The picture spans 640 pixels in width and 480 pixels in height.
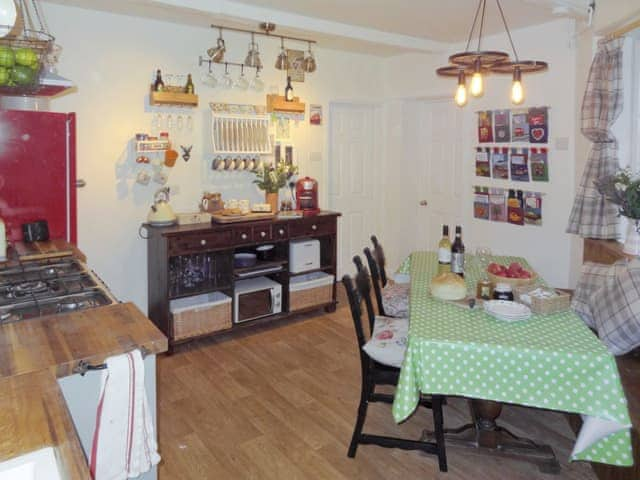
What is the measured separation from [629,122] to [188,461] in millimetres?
3477

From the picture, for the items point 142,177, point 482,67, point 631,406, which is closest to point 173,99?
point 142,177

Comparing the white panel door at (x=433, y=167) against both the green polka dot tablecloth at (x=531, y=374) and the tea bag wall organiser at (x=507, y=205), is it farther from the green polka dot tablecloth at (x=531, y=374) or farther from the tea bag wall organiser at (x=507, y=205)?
the green polka dot tablecloth at (x=531, y=374)

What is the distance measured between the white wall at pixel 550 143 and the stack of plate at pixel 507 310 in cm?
228

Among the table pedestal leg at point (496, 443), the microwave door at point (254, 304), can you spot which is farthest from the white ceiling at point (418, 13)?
the table pedestal leg at point (496, 443)

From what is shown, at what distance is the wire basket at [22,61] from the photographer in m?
2.36

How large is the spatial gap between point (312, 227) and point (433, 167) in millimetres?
1716

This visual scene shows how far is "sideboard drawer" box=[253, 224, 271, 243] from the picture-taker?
13.5 ft

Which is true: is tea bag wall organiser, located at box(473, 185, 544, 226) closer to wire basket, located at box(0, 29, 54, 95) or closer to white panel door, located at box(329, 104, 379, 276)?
white panel door, located at box(329, 104, 379, 276)

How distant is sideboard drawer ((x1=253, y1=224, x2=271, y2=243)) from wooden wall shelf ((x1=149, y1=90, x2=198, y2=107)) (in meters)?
1.12

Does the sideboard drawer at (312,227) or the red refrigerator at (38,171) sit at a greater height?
the red refrigerator at (38,171)

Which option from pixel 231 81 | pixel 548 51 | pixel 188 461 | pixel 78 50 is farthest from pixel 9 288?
pixel 548 51

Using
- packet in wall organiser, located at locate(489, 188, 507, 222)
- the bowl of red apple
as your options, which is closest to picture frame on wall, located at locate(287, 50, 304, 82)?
packet in wall organiser, located at locate(489, 188, 507, 222)

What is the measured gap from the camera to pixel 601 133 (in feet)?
11.5

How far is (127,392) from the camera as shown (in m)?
1.57
